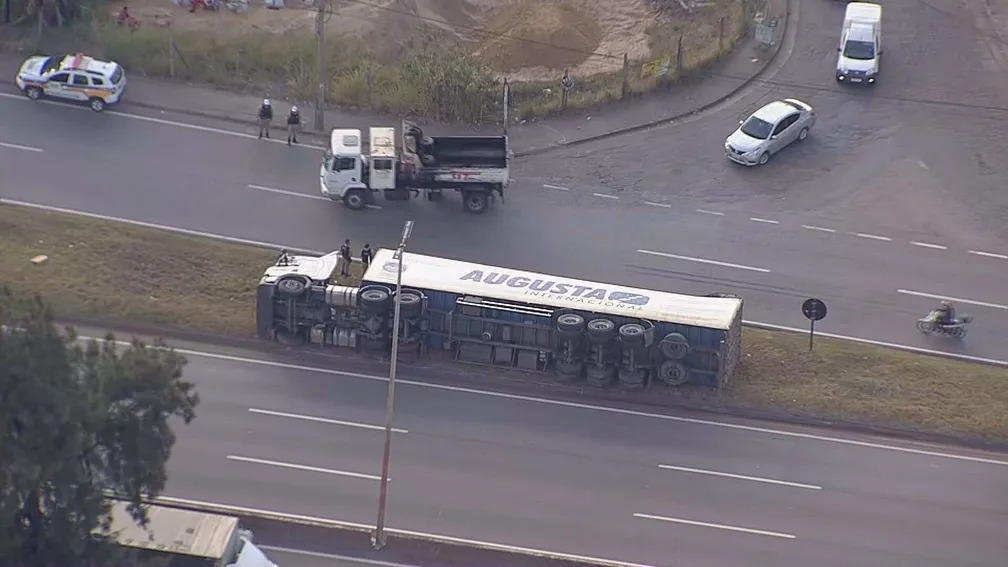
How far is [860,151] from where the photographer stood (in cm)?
4841

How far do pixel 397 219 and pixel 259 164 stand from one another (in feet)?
17.7

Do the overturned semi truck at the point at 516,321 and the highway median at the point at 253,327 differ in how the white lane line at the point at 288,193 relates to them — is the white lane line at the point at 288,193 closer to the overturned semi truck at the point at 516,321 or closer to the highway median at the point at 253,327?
the highway median at the point at 253,327

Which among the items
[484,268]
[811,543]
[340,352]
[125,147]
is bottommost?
[811,543]

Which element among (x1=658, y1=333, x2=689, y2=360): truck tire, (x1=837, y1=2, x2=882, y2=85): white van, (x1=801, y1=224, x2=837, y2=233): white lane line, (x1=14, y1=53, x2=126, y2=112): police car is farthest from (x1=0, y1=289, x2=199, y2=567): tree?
(x1=837, y1=2, x2=882, y2=85): white van

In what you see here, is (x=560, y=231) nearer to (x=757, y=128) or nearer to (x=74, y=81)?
(x=757, y=128)

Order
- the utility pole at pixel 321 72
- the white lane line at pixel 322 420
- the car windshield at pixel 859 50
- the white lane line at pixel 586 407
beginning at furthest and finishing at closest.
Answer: the car windshield at pixel 859 50
the utility pole at pixel 321 72
the white lane line at pixel 586 407
the white lane line at pixel 322 420

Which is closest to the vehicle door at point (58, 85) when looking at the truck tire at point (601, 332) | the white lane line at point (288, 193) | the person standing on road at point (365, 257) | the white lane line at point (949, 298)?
the white lane line at point (288, 193)

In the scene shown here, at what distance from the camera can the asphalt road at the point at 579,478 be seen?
1258 inches

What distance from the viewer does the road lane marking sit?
3089 centimetres

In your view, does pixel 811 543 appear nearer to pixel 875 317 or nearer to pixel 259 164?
pixel 875 317

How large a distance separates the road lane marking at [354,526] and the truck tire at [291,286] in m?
7.07

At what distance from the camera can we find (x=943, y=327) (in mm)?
40094

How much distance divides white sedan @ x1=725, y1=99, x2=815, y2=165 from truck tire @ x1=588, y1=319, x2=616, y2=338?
1290cm

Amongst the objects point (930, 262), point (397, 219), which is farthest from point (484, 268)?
point (930, 262)
